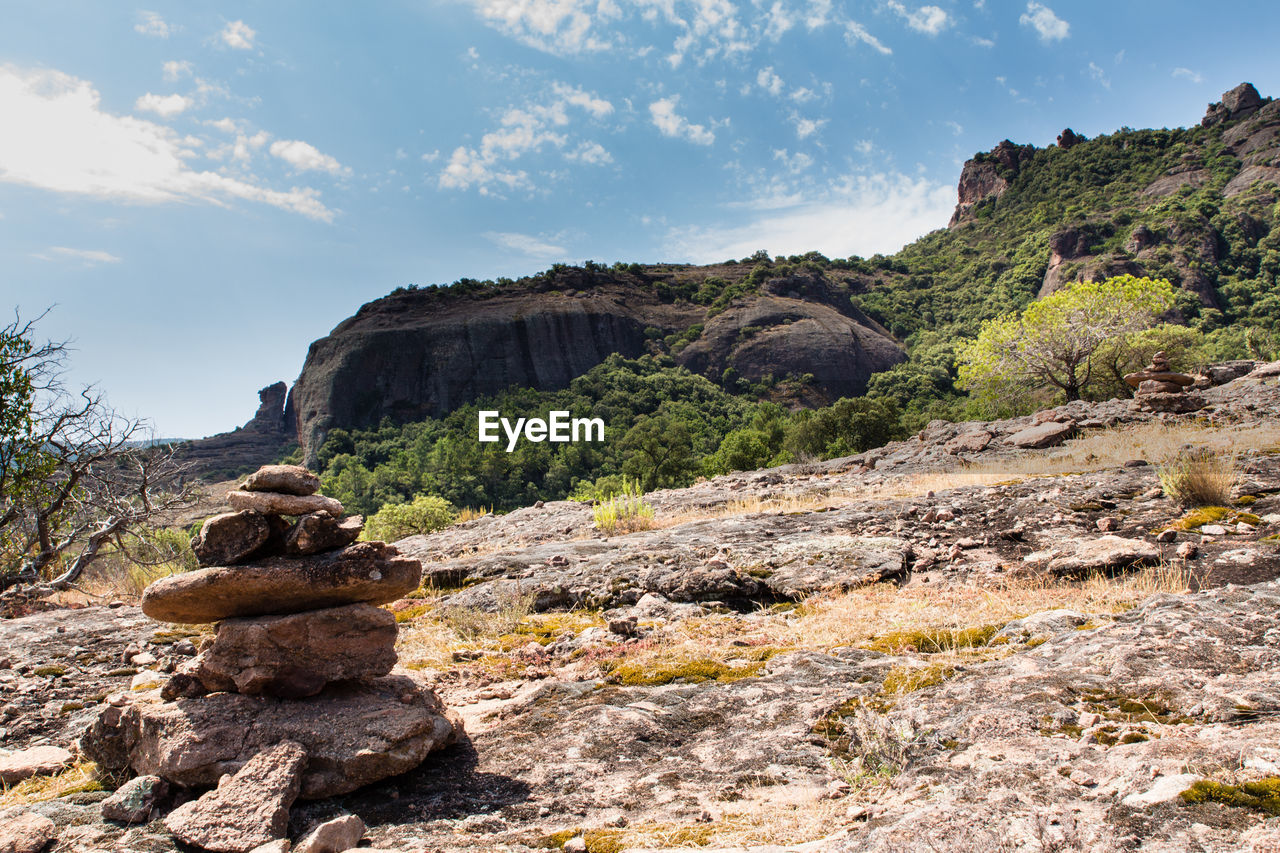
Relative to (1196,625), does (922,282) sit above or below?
above

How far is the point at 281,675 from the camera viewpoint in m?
3.66

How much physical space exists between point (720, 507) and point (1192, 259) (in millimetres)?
93777

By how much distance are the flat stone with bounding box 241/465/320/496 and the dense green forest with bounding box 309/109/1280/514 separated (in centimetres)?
3708

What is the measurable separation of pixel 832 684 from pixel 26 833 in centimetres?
389

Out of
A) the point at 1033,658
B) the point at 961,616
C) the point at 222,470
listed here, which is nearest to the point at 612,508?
the point at 961,616

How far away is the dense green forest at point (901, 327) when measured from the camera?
5656 cm

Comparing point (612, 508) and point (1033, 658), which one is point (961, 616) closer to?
point (1033, 658)

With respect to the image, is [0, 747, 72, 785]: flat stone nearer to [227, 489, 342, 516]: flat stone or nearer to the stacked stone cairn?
the stacked stone cairn

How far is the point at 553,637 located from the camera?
239 inches

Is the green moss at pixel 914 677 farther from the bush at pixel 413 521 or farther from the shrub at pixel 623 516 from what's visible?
the bush at pixel 413 521

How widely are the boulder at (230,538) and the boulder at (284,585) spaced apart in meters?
0.09

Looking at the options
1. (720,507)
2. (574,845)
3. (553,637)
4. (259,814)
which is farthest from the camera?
(720,507)

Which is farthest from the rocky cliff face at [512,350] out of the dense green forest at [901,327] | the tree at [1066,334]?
the tree at [1066,334]

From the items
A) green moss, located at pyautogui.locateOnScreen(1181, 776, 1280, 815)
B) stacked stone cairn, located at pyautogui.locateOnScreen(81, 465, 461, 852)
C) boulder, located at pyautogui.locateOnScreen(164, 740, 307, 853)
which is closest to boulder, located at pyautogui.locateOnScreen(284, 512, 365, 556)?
stacked stone cairn, located at pyautogui.locateOnScreen(81, 465, 461, 852)
